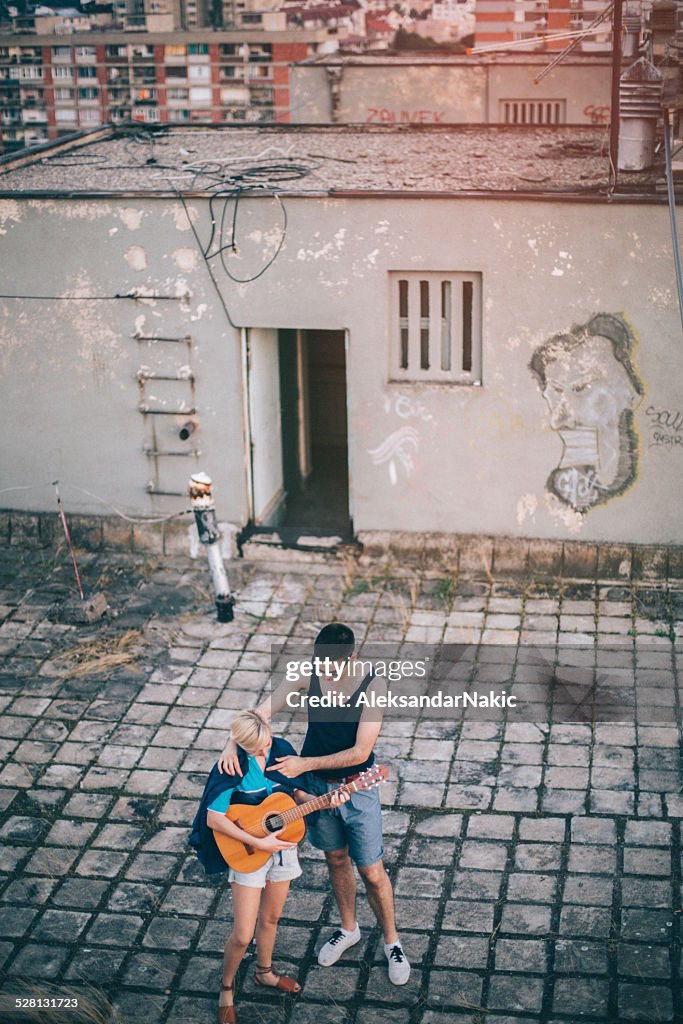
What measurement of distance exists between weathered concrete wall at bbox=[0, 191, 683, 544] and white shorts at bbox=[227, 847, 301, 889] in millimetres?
5577

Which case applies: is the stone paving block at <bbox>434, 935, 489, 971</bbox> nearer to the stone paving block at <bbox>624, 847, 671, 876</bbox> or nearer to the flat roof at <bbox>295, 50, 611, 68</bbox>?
the stone paving block at <bbox>624, 847, 671, 876</bbox>

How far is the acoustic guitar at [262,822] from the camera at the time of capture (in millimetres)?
6176

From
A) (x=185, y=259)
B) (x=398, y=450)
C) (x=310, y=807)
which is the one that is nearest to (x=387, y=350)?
(x=398, y=450)

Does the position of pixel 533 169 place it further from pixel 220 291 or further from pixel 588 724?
pixel 588 724

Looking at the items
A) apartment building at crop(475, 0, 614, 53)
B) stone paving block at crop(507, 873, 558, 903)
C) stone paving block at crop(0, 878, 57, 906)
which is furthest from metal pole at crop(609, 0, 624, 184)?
apartment building at crop(475, 0, 614, 53)

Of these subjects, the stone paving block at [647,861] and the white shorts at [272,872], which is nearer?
the white shorts at [272,872]

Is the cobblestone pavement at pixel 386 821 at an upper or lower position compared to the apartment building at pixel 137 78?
lower

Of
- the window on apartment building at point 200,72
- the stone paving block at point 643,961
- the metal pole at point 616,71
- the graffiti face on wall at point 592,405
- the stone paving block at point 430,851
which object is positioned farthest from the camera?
the window on apartment building at point 200,72

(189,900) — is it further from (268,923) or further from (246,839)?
(246,839)

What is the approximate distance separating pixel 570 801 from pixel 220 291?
5.76 m

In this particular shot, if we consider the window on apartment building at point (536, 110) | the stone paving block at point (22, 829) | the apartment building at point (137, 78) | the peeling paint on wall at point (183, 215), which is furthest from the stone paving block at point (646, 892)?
the apartment building at point (137, 78)

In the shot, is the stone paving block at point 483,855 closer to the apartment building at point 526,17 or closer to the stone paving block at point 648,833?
the stone paving block at point 648,833

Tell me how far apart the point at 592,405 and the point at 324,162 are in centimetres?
403

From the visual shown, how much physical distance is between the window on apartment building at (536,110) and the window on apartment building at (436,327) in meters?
12.4
